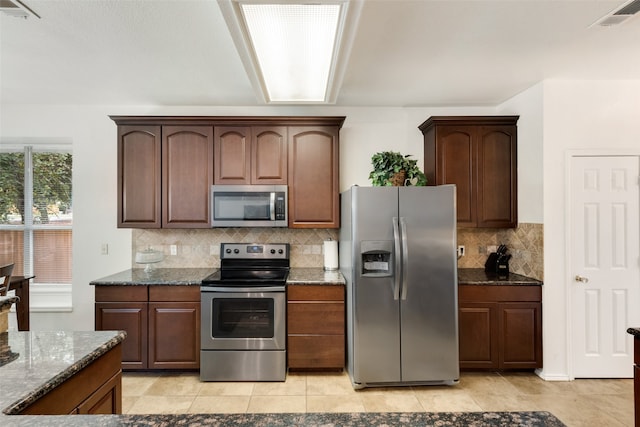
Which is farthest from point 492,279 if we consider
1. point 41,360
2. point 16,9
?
point 16,9

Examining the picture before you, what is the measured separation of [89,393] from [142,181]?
2325 millimetres

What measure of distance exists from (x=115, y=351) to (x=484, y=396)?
2640 millimetres

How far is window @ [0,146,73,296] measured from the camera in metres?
3.75

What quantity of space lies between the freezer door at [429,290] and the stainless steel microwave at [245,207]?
3.83 feet

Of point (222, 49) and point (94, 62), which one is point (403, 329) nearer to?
point (222, 49)

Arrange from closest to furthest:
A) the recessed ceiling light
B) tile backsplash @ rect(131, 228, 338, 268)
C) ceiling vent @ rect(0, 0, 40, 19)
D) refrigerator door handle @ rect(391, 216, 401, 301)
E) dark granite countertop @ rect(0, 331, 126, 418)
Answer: dark granite countertop @ rect(0, 331, 126, 418) < the recessed ceiling light < ceiling vent @ rect(0, 0, 40, 19) < refrigerator door handle @ rect(391, 216, 401, 301) < tile backsplash @ rect(131, 228, 338, 268)

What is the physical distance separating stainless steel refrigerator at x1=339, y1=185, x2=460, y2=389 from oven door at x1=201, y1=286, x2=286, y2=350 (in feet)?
2.15

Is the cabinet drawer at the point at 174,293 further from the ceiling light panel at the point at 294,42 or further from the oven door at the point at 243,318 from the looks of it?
the ceiling light panel at the point at 294,42

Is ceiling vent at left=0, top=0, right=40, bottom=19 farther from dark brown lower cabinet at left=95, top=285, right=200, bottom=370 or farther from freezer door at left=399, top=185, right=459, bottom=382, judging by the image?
freezer door at left=399, top=185, right=459, bottom=382

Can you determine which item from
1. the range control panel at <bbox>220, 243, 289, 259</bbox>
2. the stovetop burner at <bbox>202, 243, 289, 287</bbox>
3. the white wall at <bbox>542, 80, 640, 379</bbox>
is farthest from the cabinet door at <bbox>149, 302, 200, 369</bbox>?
the white wall at <bbox>542, 80, 640, 379</bbox>

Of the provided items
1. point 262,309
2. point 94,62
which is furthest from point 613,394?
point 94,62

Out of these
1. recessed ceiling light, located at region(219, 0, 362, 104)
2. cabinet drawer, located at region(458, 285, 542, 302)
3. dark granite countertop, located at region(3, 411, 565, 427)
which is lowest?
cabinet drawer, located at region(458, 285, 542, 302)

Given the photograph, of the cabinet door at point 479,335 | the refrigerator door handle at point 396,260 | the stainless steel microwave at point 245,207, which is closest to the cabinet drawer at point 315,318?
the refrigerator door handle at point 396,260

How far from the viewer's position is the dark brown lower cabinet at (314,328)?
116 inches
